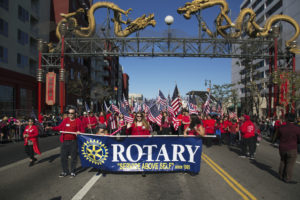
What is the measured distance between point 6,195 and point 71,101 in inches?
1527

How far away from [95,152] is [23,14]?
94.4 feet

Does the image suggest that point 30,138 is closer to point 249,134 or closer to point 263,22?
point 249,134

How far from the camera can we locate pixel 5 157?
32.8 ft

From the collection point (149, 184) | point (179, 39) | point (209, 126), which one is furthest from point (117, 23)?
point (149, 184)

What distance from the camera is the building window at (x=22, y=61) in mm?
29197

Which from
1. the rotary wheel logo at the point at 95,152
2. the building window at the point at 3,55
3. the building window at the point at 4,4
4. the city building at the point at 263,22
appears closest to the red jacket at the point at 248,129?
the rotary wheel logo at the point at 95,152

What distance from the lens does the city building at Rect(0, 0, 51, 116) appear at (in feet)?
85.8

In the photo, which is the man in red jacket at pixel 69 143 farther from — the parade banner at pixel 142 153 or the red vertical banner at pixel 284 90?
the red vertical banner at pixel 284 90

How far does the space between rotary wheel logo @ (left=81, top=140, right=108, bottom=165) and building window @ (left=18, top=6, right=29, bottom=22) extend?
2774cm

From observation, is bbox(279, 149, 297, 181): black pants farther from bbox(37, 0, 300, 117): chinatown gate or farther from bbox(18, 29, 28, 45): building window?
bbox(18, 29, 28, 45): building window

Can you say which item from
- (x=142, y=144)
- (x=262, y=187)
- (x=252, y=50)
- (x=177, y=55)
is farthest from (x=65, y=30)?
(x=262, y=187)

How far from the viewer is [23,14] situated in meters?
29.9

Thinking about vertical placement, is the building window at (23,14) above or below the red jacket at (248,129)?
above

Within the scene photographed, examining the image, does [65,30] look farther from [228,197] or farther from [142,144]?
[228,197]
